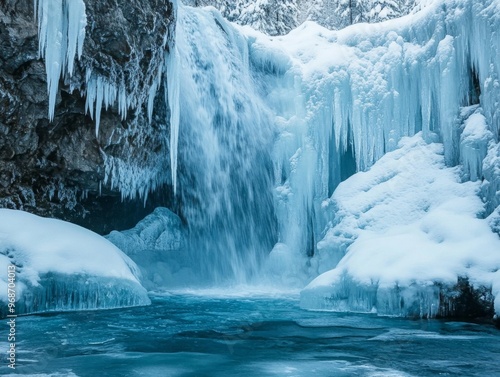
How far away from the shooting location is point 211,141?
513 inches

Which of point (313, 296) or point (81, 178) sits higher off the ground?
point (81, 178)

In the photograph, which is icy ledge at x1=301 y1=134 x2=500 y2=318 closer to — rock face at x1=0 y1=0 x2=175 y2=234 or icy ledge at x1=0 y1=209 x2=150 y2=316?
icy ledge at x1=0 y1=209 x2=150 y2=316

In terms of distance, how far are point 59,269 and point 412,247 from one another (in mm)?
5556

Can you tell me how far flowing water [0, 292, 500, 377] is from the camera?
4551 mm

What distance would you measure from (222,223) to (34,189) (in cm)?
498

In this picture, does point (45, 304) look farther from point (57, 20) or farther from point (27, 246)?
point (57, 20)

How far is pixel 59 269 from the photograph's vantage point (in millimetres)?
7547

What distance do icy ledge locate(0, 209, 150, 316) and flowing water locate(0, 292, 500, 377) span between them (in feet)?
0.97

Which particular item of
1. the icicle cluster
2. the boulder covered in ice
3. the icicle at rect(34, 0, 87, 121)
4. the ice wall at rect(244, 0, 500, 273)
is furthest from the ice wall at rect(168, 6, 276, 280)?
the icicle at rect(34, 0, 87, 121)

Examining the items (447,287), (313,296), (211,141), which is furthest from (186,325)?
(211,141)

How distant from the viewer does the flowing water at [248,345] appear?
4.55m

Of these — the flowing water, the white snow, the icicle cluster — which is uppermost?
the icicle cluster

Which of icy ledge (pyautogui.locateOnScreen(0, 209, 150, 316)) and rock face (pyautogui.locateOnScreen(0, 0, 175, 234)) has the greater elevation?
rock face (pyautogui.locateOnScreen(0, 0, 175, 234))

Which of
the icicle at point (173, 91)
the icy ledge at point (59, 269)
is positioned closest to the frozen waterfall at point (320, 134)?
the icicle at point (173, 91)
